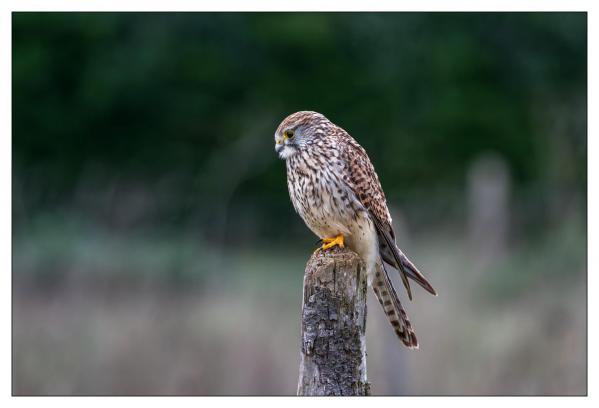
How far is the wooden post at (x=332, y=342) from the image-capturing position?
3.31 metres

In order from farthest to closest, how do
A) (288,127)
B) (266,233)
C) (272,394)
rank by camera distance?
(266,233) → (272,394) → (288,127)

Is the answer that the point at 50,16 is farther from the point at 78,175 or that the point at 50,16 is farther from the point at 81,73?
the point at 78,175

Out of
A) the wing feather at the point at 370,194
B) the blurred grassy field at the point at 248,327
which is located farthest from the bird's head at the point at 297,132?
the blurred grassy field at the point at 248,327

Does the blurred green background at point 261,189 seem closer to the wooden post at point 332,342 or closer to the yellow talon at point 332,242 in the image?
the yellow talon at point 332,242

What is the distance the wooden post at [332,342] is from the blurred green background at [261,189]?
9.26 ft

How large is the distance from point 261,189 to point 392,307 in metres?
11.5

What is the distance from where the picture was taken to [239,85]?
51.8ft

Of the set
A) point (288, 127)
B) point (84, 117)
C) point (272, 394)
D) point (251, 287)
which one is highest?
point (84, 117)

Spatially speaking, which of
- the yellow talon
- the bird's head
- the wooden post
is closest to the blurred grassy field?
the yellow talon

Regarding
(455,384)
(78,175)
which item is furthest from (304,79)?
(455,384)

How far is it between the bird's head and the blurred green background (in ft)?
6.76

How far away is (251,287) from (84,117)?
286 inches

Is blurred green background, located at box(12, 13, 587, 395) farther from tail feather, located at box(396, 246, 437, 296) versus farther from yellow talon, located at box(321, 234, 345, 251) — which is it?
tail feather, located at box(396, 246, 437, 296)

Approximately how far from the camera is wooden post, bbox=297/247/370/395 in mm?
3309
